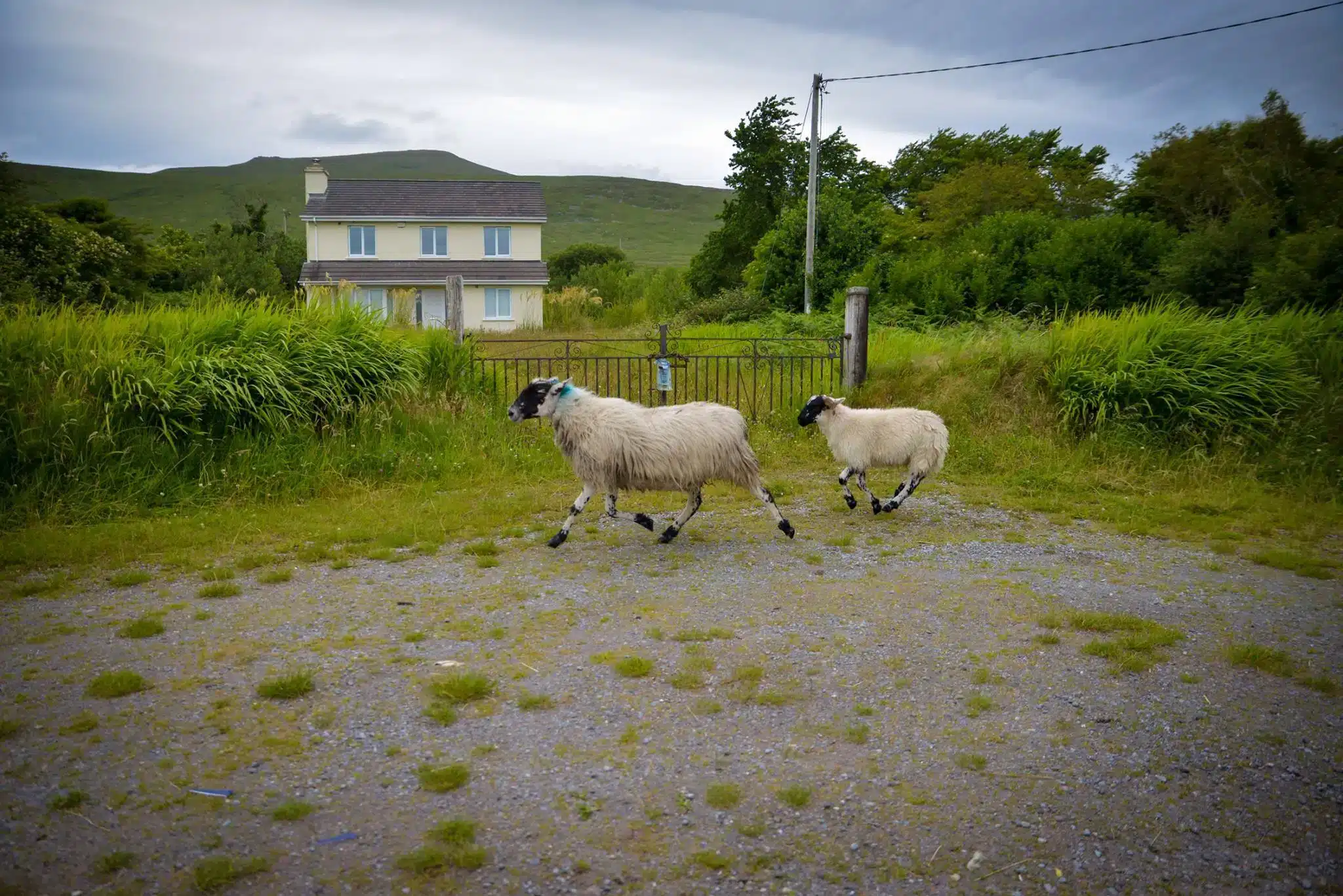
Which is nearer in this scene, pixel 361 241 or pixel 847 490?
pixel 847 490

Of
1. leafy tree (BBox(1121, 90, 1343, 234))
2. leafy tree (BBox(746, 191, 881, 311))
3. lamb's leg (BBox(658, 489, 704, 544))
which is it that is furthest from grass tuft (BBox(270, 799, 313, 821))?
leafy tree (BBox(746, 191, 881, 311))

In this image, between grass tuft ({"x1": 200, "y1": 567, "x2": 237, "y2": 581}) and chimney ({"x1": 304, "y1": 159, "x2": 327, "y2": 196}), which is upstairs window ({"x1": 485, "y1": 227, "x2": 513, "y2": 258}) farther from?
grass tuft ({"x1": 200, "y1": 567, "x2": 237, "y2": 581})

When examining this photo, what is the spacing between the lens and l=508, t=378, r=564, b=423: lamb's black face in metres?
8.70

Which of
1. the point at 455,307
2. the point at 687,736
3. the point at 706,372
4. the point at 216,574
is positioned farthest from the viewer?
the point at 706,372

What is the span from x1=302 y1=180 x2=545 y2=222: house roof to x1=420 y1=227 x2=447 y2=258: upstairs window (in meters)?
0.76

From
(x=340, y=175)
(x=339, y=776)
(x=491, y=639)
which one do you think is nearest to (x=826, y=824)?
(x=339, y=776)

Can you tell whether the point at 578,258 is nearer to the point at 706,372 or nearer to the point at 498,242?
the point at 498,242

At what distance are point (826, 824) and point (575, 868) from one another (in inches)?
43.8

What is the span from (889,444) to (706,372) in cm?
488

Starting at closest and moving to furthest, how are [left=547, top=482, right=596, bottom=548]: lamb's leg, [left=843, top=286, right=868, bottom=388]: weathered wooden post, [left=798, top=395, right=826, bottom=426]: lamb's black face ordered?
[left=547, top=482, right=596, bottom=548]: lamb's leg → [left=798, top=395, right=826, bottom=426]: lamb's black face → [left=843, top=286, right=868, bottom=388]: weathered wooden post

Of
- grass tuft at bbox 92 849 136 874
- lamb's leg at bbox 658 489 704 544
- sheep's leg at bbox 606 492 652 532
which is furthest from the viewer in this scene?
lamb's leg at bbox 658 489 704 544

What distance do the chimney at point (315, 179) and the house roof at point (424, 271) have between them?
570cm

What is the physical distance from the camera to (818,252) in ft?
83.1

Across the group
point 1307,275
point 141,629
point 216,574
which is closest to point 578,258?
point 1307,275
